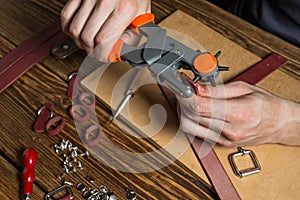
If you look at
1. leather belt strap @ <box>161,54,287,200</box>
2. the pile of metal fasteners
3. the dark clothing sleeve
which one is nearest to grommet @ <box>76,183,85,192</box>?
the pile of metal fasteners

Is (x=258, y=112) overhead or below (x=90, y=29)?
below

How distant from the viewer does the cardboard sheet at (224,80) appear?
2.96 ft

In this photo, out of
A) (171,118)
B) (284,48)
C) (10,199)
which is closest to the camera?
(10,199)

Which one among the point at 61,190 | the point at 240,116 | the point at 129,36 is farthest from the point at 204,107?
the point at 61,190

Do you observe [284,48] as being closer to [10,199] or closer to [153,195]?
[153,195]

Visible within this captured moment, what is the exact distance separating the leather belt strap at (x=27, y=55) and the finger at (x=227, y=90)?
0.40m

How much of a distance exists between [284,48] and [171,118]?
1.07ft

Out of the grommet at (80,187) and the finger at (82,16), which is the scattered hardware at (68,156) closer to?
the grommet at (80,187)

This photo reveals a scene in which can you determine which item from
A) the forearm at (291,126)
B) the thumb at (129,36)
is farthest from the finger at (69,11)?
the forearm at (291,126)

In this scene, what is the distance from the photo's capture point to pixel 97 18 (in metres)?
0.89

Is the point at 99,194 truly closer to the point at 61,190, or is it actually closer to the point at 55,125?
the point at 61,190

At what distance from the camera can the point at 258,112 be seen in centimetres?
89

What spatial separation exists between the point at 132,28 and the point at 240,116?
0.26 m

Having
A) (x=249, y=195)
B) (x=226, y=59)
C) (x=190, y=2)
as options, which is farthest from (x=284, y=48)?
(x=249, y=195)
